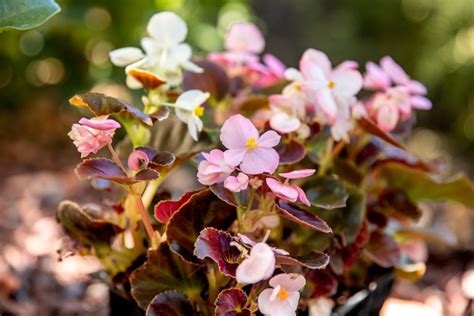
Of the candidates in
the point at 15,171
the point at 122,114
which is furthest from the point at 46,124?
the point at 122,114

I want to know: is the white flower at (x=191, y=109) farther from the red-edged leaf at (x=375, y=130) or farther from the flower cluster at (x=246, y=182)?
the red-edged leaf at (x=375, y=130)

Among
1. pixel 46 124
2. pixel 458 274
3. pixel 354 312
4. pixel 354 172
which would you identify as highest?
pixel 354 172

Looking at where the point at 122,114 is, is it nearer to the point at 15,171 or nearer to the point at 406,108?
the point at 406,108

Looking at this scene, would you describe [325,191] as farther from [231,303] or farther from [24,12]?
[24,12]

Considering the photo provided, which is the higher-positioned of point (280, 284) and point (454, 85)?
point (280, 284)

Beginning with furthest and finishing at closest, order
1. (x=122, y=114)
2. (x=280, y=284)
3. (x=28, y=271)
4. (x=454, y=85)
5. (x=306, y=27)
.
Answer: (x=306, y=27) → (x=454, y=85) → (x=28, y=271) → (x=122, y=114) → (x=280, y=284)

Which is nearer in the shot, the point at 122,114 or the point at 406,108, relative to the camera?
the point at 122,114

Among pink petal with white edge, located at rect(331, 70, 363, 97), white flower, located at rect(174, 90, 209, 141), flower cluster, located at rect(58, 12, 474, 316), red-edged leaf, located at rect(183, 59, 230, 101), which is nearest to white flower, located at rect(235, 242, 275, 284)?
flower cluster, located at rect(58, 12, 474, 316)

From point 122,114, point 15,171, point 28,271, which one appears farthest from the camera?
point 15,171
